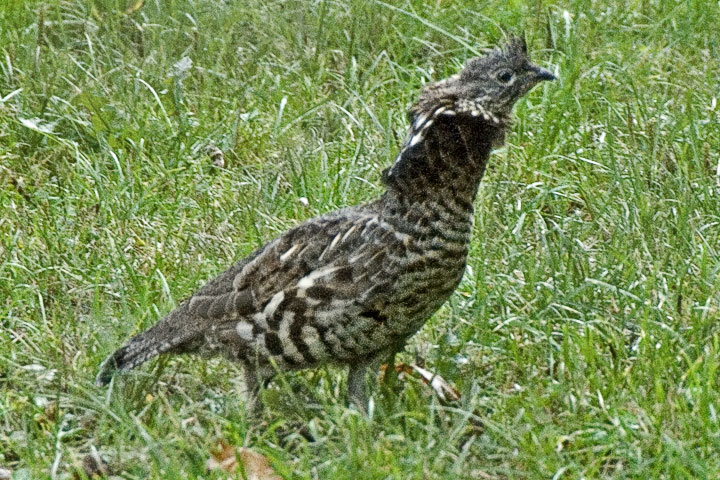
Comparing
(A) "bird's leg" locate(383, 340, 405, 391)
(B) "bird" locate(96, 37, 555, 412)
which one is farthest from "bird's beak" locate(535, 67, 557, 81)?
(A) "bird's leg" locate(383, 340, 405, 391)

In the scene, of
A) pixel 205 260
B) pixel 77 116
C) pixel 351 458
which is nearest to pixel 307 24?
pixel 77 116

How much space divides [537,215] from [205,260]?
1.49 metres

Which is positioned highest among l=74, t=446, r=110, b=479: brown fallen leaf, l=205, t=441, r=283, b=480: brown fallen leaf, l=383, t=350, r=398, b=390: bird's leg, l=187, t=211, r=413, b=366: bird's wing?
l=187, t=211, r=413, b=366: bird's wing

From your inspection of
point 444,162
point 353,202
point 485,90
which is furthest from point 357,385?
point 353,202

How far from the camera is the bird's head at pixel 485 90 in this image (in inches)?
195

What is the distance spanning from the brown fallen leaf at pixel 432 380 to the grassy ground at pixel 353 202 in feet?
0.18

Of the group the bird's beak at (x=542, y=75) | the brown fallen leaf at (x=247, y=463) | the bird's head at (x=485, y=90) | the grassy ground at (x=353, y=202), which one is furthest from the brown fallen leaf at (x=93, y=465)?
the bird's beak at (x=542, y=75)

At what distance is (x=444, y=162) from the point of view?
16.0ft

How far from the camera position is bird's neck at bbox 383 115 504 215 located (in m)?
4.86

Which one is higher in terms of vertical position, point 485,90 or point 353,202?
point 485,90

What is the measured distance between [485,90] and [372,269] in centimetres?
78

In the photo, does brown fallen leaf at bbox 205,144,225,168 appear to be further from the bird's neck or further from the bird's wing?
the bird's neck

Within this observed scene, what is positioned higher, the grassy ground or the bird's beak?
the bird's beak

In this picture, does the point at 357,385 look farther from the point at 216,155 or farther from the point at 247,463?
the point at 216,155
